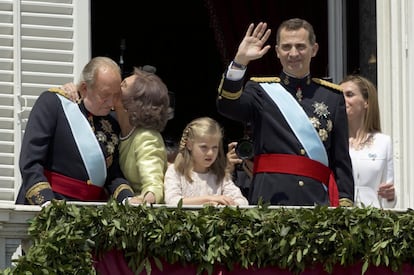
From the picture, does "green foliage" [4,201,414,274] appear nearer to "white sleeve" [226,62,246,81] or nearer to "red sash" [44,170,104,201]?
"red sash" [44,170,104,201]

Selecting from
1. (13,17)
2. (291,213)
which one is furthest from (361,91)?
(13,17)

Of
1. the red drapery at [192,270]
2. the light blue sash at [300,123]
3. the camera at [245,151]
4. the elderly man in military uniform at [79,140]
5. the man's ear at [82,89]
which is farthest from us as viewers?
the camera at [245,151]

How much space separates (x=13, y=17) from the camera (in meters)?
11.6

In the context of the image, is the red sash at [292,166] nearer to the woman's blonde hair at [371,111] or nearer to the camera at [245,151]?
the camera at [245,151]

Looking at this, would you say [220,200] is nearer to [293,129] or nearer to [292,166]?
[292,166]

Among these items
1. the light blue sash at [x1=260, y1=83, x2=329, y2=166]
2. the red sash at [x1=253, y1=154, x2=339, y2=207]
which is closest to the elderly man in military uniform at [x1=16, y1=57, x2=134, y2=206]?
the red sash at [x1=253, y1=154, x2=339, y2=207]

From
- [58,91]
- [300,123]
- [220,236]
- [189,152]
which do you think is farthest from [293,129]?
[58,91]

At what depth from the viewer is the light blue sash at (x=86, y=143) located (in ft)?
36.0

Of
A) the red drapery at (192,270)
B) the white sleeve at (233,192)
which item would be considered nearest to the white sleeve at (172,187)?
the white sleeve at (233,192)

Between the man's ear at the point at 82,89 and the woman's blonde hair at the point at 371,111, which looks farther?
the woman's blonde hair at the point at 371,111

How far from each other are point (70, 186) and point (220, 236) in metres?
0.87

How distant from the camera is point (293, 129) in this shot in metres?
11.2

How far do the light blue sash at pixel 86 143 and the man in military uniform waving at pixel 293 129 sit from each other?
69 cm

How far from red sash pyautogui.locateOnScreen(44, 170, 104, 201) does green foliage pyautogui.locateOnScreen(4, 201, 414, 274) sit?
1.23 ft
